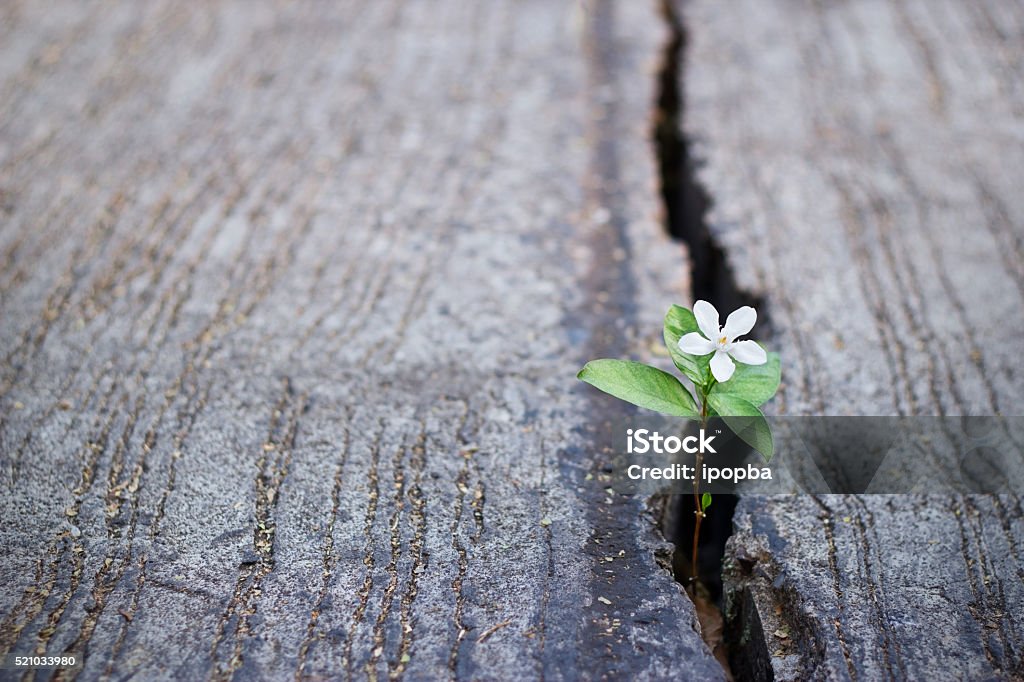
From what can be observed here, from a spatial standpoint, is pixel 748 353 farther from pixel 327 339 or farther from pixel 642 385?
pixel 327 339

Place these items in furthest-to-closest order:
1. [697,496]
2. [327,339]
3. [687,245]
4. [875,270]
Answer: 1. [687,245]
2. [875,270]
3. [327,339]
4. [697,496]

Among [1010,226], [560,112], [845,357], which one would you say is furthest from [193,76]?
[1010,226]

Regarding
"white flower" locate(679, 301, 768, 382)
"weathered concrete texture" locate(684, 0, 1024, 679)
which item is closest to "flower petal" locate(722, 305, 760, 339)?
"white flower" locate(679, 301, 768, 382)

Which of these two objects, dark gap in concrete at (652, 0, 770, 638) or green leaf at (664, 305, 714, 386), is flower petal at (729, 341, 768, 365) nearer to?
green leaf at (664, 305, 714, 386)

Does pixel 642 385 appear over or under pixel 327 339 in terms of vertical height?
over

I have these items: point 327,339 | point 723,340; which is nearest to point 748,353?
point 723,340

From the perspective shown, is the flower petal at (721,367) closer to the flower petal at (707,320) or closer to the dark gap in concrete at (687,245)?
the flower petal at (707,320)

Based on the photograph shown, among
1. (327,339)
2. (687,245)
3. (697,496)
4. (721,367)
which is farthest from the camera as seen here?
(687,245)
